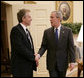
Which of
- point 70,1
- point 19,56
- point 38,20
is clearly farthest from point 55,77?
point 70,1

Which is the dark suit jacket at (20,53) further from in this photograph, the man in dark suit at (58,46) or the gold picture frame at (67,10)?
the gold picture frame at (67,10)

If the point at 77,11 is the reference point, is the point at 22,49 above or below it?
below

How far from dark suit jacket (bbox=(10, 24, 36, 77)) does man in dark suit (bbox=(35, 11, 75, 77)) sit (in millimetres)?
289

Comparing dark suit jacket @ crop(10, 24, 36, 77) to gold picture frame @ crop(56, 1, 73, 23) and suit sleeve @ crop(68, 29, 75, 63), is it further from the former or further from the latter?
gold picture frame @ crop(56, 1, 73, 23)

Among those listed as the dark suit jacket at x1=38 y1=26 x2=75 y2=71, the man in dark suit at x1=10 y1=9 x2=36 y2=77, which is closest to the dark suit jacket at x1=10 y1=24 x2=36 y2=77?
the man in dark suit at x1=10 y1=9 x2=36 y2=77

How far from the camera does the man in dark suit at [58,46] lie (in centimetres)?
232

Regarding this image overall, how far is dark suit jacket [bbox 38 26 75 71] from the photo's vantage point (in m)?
2.33

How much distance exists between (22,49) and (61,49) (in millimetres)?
545

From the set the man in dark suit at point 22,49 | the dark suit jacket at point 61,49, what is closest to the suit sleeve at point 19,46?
the man in dark suit at point 22,49

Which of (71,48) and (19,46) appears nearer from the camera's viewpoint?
(19,46)

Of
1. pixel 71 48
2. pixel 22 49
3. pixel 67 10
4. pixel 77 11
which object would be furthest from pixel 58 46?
pixel 77 11

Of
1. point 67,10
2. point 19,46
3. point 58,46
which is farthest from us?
point 67,10

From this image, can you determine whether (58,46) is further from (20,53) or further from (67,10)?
(67,10)

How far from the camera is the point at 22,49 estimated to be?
212cm
